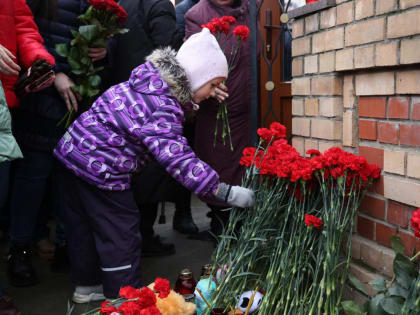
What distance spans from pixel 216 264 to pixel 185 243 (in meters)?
1.68

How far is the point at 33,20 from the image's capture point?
8.98 feet

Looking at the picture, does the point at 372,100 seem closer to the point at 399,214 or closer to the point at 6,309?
the point at 399,214

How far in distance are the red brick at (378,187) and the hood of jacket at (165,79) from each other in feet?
2.98

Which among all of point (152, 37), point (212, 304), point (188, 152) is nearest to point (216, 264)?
point (212, 304)

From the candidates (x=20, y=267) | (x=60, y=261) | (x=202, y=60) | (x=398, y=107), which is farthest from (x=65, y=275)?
(x=398, y=107)

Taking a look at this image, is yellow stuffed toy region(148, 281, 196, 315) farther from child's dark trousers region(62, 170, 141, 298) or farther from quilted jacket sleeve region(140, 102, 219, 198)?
child's dark trousers region(62, 170, 141, 298)

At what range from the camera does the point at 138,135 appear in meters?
2.26

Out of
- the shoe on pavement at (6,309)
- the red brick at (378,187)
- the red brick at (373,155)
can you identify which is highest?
the red brick at (373,155)

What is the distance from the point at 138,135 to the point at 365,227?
1047mm

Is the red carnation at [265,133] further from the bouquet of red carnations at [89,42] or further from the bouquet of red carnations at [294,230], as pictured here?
the bouquet of red carnations at [89,42]

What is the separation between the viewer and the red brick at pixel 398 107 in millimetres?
1788

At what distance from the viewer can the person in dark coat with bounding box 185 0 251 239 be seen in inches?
125

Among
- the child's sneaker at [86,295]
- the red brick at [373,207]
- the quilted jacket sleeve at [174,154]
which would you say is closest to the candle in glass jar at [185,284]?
the quilted jacket sleeve at [174,154]

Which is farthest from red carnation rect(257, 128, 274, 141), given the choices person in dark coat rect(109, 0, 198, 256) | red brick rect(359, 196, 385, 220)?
person in dark coat rect(109, 0, 198, 256)
